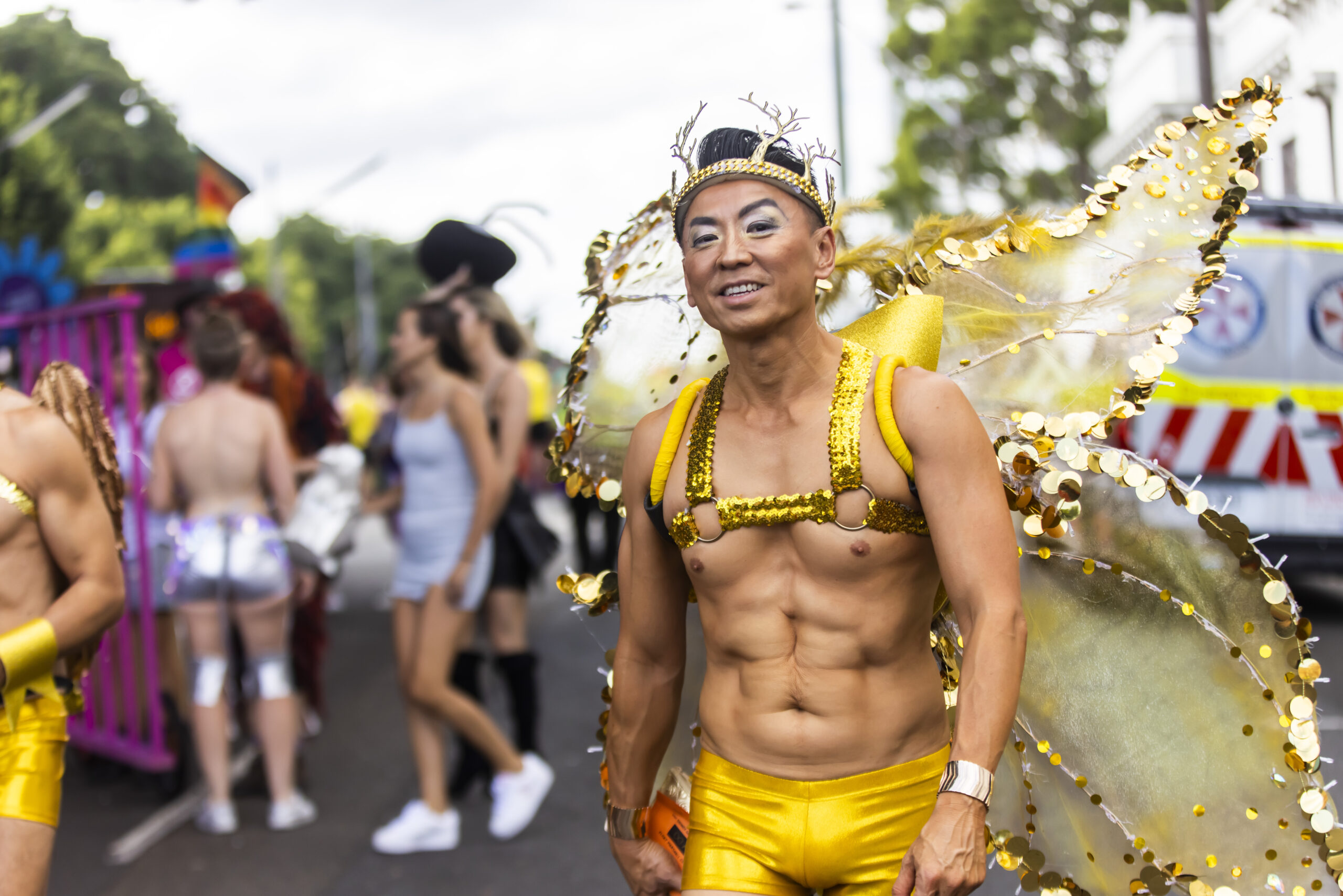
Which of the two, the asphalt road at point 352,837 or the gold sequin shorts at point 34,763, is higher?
the gold sequin shorts at point 34,763

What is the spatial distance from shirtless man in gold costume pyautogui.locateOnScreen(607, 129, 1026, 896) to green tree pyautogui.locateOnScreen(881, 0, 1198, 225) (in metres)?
23.8

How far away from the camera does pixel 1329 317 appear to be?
28.2 feet

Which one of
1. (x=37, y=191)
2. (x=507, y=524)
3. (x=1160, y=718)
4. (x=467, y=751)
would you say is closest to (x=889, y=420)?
(x=1160, y=718)

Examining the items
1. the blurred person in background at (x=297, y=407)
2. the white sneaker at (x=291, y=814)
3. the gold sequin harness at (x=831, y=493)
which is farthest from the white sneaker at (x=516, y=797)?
the gold sequin harness at (x=831, y=493)

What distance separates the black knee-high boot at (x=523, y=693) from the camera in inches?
223

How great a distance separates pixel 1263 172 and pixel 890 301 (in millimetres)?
17392

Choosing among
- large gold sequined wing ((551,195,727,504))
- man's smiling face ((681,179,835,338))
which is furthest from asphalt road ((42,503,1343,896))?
man's smiling face ((681,179,835,338))

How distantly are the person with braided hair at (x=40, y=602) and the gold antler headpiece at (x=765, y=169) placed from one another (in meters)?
1.49

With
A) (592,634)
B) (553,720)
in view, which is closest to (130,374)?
(553,720)

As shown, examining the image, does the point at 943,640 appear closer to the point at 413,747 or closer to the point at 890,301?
the point at 890,301

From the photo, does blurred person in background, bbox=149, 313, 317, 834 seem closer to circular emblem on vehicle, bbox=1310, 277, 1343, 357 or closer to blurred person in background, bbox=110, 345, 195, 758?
blurred person in background, bbox=110, 345, 195, 758

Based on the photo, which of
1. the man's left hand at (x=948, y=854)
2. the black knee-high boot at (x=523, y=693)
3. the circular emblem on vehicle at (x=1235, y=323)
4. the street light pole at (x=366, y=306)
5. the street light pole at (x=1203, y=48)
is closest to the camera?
the man's left hand at (x=948, y=854)

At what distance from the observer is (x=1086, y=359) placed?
2.53m

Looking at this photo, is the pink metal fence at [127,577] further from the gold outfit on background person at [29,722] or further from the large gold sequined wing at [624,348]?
the large gold sequined wing at [624,348]
